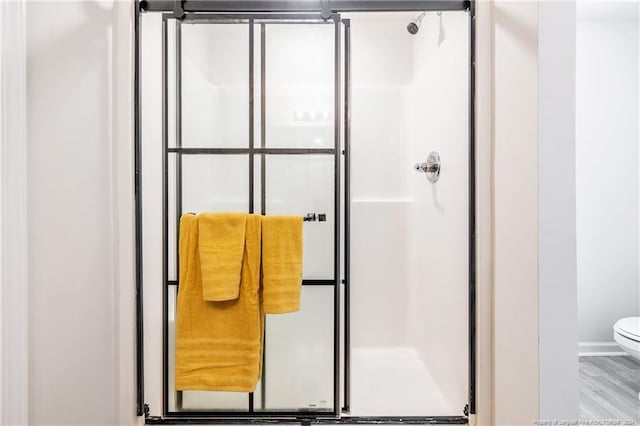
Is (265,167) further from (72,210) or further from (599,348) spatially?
(599,348)

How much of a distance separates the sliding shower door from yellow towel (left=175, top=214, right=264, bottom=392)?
7 cm


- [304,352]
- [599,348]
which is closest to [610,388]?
[599,348]

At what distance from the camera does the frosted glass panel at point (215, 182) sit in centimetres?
140

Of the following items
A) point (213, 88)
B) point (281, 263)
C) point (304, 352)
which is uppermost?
point (213, 88)

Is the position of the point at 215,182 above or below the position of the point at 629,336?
above

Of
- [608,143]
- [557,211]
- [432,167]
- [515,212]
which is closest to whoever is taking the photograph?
[557,211]

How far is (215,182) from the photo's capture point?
55.1 inches

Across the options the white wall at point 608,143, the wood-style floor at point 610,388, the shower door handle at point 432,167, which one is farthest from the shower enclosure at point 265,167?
the white wall at point 608,143

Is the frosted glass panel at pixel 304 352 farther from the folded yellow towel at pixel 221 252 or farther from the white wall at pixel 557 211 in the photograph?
the white wall at pixel 557 211

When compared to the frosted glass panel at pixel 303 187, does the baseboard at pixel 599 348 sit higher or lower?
lower

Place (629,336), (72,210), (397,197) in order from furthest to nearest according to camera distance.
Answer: (397,197)
(629,336)
(72,210)

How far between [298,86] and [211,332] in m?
0.86

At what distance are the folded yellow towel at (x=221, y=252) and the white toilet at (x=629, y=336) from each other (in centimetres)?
196

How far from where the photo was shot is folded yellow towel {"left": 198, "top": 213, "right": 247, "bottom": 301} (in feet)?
4.31
